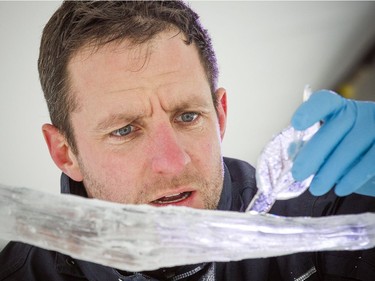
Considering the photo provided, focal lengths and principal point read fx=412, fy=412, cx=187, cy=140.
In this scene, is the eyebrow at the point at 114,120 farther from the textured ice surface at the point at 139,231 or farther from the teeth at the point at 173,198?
the textured ice surface at the point at 139,231

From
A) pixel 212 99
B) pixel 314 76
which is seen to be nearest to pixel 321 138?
pixel 212 99

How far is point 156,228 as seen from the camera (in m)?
0.57

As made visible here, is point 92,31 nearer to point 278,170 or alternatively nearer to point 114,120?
point 114,120

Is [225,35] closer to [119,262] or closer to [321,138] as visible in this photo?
[321,138]

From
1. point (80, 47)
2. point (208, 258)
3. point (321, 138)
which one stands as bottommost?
point (208, 258)

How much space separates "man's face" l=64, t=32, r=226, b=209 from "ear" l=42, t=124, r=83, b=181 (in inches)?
4.0

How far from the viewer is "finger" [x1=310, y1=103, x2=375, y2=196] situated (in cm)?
70

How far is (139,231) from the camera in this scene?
0.57m

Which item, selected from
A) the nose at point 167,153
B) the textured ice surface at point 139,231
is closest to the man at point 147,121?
the nose at point 167,153

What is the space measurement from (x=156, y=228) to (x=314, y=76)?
100 centimetres

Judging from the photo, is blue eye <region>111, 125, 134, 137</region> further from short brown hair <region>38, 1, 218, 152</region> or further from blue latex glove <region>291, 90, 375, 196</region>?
blue latex glove <region>291, 90, 375, 196</region>

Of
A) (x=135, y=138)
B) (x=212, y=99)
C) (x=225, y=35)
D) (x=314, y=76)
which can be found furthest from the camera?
(x=314, y=76)

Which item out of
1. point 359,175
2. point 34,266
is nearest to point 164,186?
point 359,175

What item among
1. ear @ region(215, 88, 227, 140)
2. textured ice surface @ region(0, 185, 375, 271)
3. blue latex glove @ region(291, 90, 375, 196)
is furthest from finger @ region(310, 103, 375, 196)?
ear @ region(215, 88, 227, 140)
